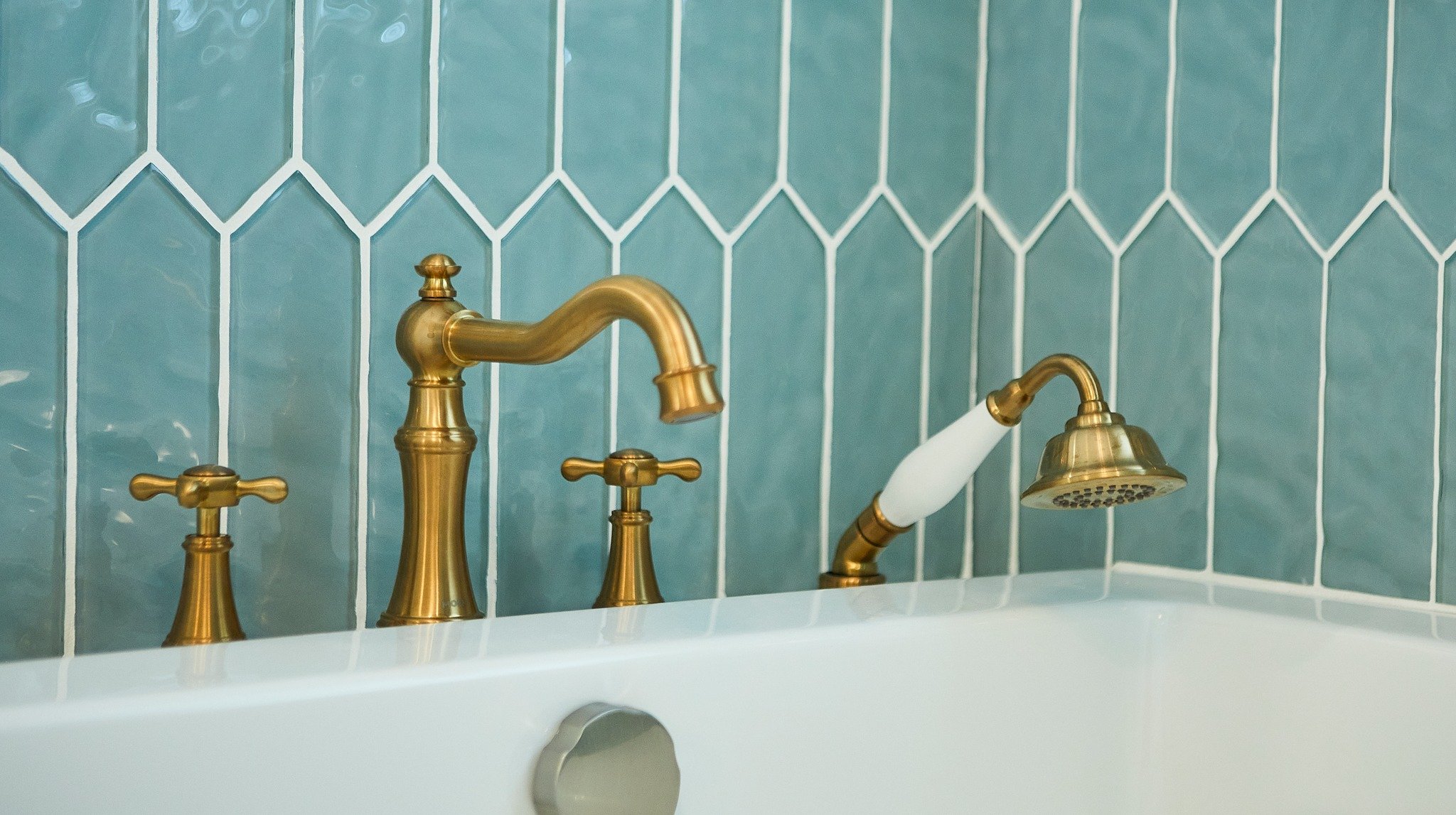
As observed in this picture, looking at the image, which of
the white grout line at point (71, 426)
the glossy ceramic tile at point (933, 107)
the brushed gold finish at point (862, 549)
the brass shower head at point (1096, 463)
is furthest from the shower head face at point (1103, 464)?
the white grout line at point (71, 426)

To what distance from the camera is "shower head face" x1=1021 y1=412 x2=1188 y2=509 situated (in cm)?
57

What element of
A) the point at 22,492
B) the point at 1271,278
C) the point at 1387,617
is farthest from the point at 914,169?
the point at 22,492

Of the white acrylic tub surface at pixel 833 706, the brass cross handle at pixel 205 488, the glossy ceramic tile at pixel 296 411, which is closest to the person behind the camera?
the white acrylic tub surface at pixel 833 706

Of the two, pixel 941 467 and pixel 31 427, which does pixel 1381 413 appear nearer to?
pixel 941 467

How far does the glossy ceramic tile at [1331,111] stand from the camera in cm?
74

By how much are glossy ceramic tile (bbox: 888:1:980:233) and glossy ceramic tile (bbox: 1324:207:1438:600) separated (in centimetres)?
29

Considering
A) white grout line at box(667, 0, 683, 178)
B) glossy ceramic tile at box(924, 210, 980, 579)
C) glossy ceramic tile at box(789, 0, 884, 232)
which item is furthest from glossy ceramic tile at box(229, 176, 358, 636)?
glossy ceramic tile at box(924, 210, 980, 579)

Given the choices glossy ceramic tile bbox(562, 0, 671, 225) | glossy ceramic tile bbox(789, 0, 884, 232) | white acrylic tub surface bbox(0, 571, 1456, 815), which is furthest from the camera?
glossy ceramic tile bbox(789, 0, 884, 232)

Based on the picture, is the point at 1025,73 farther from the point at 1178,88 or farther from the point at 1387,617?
the point at 1387,617

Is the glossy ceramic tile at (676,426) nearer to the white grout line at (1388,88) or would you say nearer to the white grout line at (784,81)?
the white grout line at (784,81)

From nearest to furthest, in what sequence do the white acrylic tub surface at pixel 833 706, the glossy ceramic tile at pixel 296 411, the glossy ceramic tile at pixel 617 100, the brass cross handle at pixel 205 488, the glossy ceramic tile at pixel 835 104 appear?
the white acrylic tub surface at pixel 833 706, the brass cross handle at pixel 205 488, the glossy ceramic tile at pixel 296 411, the glossy ceramic tile at pixel 617 100, the glossy ceramic tile at pixel 835 104

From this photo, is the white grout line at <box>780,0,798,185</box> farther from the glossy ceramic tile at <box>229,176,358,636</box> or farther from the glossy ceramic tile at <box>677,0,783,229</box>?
the glossy ceramic tile at <box>229,176,358,636</box>

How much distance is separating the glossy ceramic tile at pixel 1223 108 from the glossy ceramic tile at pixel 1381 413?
0.08 meters

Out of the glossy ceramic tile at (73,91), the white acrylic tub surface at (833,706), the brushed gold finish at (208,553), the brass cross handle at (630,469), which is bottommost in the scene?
the white acrylic tub surface at (833,706)
